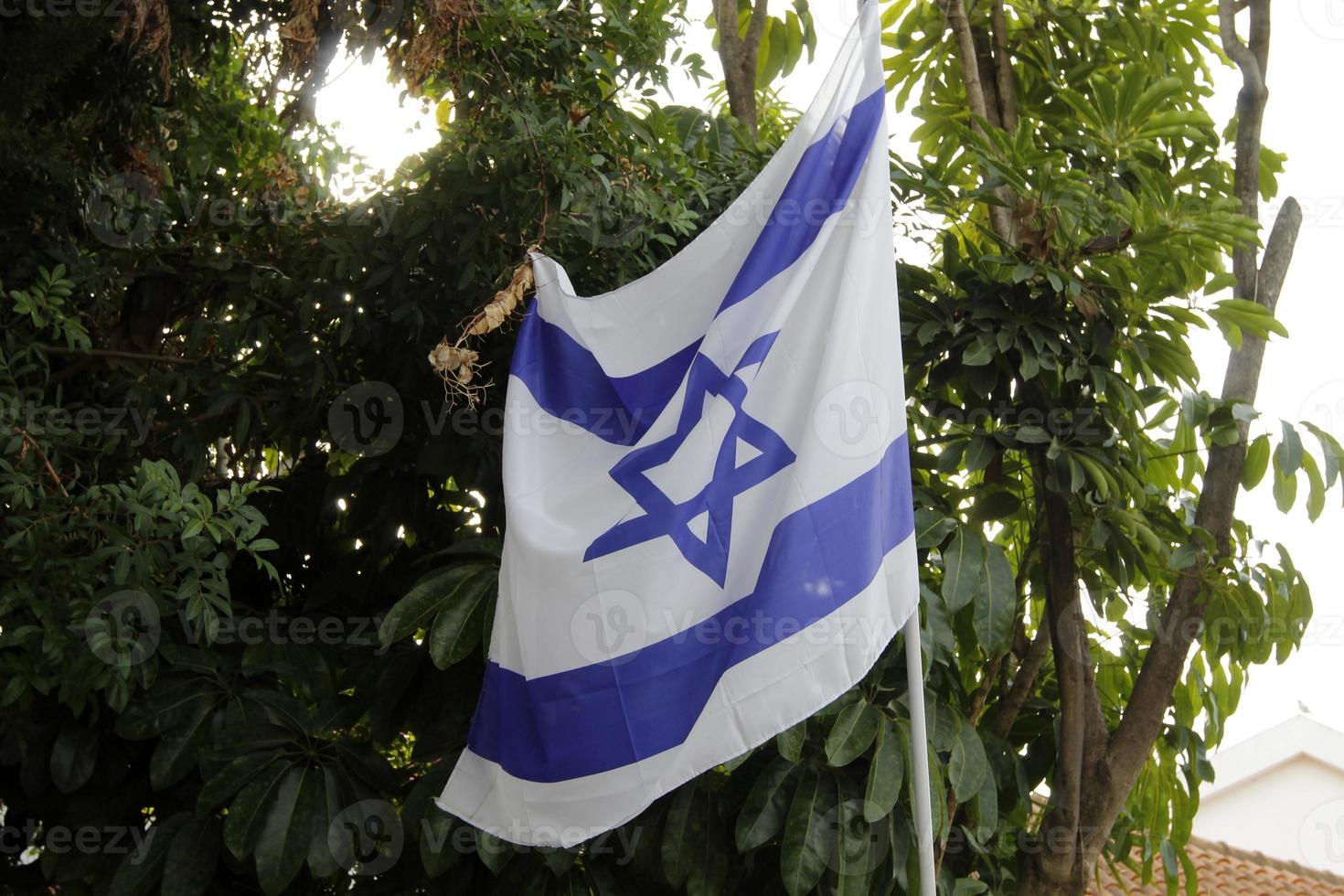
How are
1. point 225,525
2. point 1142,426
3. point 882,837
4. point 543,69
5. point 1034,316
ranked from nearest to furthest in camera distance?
point 225,525 < point 882,837 < point 543,69 < point 1034,316 < point 1142,426

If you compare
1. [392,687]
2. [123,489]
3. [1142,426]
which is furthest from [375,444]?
[1142,426]

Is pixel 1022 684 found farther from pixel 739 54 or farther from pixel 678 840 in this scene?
pixel 739 54

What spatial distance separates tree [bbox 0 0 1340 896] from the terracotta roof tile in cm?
287

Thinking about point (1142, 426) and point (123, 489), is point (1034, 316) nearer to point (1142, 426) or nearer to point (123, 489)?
point (1142, 426)

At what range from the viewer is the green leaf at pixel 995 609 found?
9.67ft

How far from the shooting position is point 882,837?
9.21 ft

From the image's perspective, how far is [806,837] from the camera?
2.76 metres

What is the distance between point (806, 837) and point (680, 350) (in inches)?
42.2

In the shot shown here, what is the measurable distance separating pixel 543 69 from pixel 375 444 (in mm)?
1051

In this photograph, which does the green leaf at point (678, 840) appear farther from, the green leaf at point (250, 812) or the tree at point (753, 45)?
the tree at point (753, 45)
